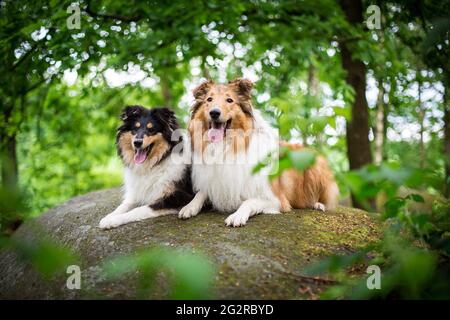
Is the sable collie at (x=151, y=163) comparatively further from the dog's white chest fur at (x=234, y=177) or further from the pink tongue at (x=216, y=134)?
the pink tongue at (x=216, y=134)

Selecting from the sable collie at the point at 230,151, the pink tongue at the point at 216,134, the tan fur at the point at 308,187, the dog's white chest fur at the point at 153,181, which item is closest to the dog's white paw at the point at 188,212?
the sable collie at the point at 230,151

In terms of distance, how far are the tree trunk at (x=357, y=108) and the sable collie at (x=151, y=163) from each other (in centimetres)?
356

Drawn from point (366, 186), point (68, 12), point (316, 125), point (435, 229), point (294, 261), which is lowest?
point (294, 261)

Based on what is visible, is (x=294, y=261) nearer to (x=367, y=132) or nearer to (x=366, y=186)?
(x=366, y=186)

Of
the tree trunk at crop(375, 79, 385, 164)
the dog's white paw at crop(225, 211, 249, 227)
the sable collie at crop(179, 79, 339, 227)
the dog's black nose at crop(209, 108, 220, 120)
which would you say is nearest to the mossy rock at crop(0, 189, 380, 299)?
the dog's white paw at crop(225, 211, 249, 227)

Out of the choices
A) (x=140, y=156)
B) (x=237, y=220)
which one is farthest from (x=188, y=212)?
(x=140, y=156)

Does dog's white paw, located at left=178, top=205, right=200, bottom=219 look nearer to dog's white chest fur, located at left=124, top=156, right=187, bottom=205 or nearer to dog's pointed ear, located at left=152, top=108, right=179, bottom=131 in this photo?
dog's white chest fur, located at left=124, top=156, right=187, bottom=205

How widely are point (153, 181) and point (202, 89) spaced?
1.14m

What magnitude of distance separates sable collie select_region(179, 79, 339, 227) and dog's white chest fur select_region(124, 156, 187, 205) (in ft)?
0.84

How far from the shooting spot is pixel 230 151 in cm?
413

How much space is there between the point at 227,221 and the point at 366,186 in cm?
219

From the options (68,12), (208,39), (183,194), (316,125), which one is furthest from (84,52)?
(316,125)

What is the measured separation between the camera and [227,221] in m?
3.70

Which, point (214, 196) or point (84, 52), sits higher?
point (84, 52)
